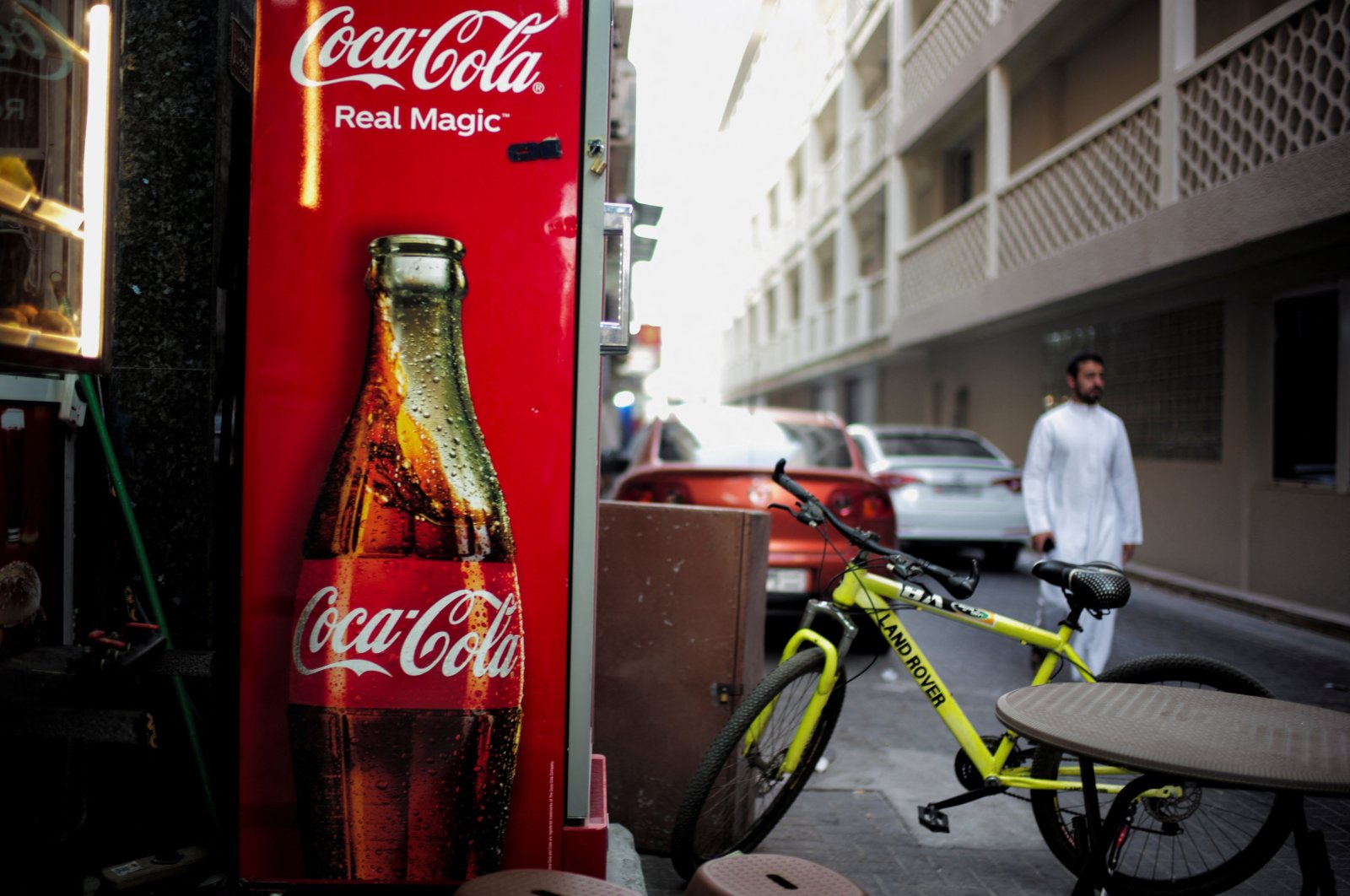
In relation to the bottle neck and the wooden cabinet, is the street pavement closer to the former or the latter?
the wooden cabinet

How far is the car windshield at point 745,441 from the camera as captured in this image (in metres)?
6.89

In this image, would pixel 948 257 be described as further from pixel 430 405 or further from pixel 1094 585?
pixel 430 405

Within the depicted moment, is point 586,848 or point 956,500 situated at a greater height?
point 956,500

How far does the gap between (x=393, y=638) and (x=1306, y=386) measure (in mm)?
9614

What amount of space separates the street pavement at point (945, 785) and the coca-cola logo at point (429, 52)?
86.9 inches

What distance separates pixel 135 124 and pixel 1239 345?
34.2ft

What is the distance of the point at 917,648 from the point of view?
343 centimetres

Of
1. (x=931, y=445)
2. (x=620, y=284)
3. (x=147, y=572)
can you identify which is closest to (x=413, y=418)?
(x=620, y=284)

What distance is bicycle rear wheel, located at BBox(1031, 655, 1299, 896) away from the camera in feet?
10.3

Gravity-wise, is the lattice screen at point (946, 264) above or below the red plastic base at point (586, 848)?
above

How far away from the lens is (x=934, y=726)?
536 centimetres

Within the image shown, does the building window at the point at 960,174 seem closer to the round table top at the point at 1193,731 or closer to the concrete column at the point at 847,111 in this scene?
the concrete column at the point at 847,111

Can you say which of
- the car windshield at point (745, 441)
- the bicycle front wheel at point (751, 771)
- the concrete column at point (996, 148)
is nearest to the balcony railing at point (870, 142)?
the concrete column at point (996, 148)

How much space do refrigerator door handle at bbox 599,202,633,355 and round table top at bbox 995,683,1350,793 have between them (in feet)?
4.06
